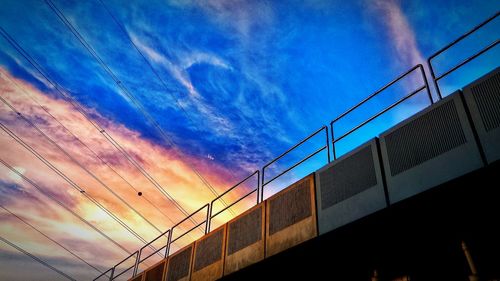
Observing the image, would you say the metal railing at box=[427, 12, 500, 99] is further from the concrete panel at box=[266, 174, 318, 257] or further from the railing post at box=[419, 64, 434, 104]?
the concrete panel at box=[266, 174, 318, 257]

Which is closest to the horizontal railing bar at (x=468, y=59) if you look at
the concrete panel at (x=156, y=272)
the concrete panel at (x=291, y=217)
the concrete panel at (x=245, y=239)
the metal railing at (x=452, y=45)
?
the metal railing at (x=452, y=45)

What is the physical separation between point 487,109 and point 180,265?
26.7 feet

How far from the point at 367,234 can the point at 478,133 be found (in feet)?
6.64

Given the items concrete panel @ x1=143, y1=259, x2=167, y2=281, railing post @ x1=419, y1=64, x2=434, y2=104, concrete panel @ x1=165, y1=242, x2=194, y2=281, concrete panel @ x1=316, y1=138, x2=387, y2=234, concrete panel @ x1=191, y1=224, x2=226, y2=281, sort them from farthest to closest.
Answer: concrete panel @ x1=143, y1=259, x2=167, y2=281, concrete panel @ x1=165, y1=242, x2=194, y2=281, concrete panel @ x1=191, y1=224, x2=226, y2=281, railing post @ x1=419, y1=64, x2=434, y2=104, concrete panel @ x1=316, y1=138, x2=387, y2=234

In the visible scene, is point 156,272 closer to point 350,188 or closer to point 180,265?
point 180,265

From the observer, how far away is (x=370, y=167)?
250 inches

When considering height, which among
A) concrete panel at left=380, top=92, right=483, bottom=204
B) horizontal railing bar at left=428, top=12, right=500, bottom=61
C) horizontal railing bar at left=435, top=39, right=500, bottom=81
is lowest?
concrete panel at left=380, top=92, right=483, bottom=204

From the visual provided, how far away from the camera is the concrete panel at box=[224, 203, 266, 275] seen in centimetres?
813

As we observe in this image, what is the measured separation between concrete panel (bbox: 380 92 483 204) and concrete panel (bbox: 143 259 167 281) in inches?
304

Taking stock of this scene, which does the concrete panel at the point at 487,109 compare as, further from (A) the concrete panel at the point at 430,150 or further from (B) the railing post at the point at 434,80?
(B) the railing post at the point at 434,80

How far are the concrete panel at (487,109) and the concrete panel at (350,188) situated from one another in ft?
4.74

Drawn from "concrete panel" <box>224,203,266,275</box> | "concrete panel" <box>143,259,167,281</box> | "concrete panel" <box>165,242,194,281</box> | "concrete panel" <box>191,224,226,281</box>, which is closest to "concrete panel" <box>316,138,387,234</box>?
"concrete panel" <box>224,203,266,275</box>

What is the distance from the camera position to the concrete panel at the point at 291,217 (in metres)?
7.08

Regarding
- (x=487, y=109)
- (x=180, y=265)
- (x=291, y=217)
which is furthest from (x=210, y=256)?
(x=487, y=109)
